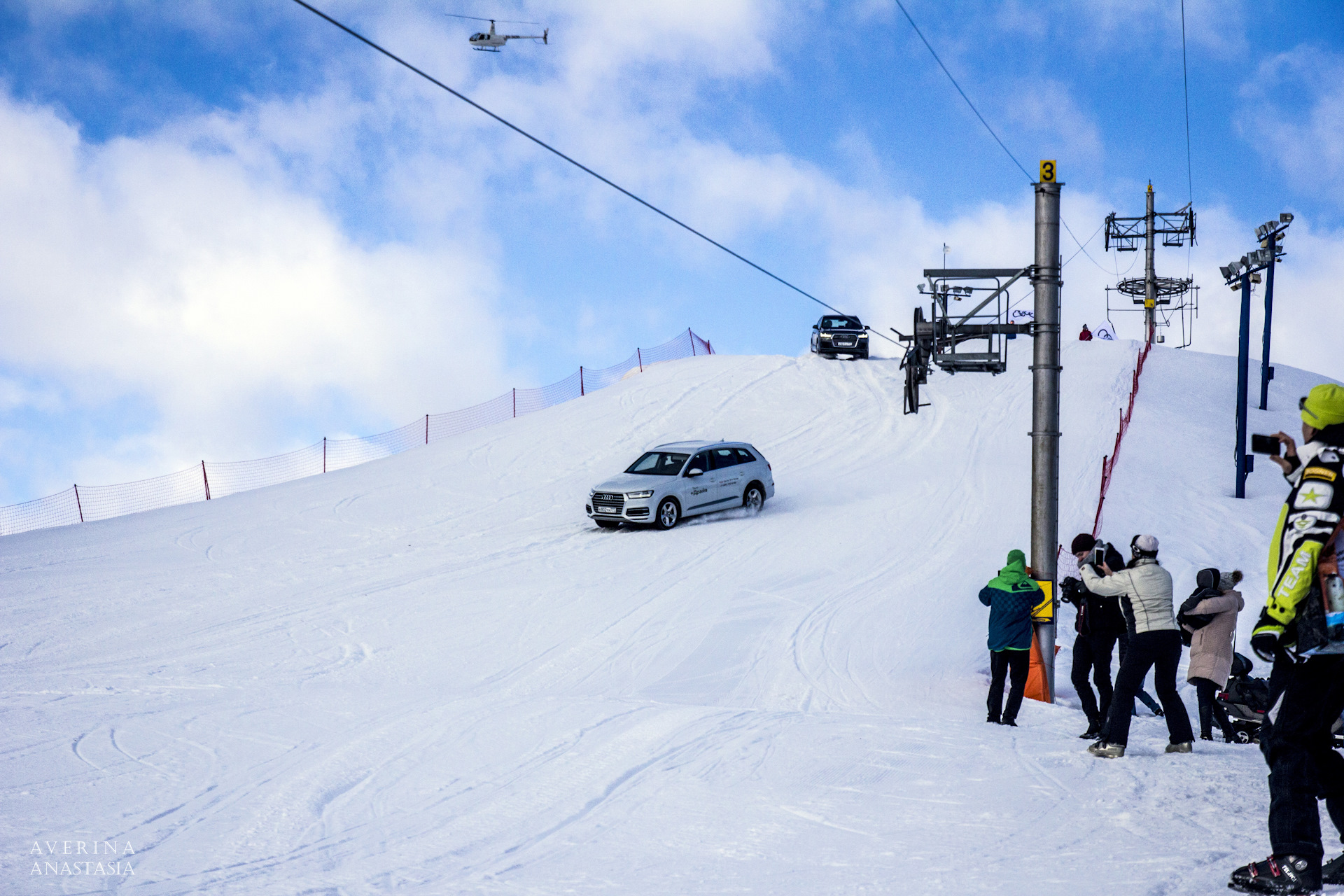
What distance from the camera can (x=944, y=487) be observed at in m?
20.9

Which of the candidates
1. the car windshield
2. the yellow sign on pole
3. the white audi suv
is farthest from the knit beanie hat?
the car windshield

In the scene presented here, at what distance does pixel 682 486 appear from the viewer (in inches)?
749

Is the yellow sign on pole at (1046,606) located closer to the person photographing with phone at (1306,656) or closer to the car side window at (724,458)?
the person photographing with phone at (1306,656)

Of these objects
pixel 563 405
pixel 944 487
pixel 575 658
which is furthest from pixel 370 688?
pixel 563 405

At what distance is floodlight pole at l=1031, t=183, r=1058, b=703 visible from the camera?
11.3 meters

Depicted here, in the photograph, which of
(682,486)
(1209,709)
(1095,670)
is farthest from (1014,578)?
(682,486)

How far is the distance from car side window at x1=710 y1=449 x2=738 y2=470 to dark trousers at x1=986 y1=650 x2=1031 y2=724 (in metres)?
11.0

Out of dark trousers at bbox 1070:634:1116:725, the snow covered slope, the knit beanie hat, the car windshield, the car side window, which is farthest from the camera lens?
the car side window

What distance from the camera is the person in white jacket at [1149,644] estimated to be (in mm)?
7039

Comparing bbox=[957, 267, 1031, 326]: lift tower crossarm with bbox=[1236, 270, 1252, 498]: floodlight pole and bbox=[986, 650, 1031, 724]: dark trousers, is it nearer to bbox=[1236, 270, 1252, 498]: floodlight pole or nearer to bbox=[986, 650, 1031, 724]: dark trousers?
bbox=[986, 650, 1031, 724]: dark trousers

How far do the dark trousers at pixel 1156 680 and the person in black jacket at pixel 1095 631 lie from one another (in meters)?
1.01

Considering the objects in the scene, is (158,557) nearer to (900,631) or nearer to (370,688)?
(370,688)

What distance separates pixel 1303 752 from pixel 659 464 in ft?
52.3

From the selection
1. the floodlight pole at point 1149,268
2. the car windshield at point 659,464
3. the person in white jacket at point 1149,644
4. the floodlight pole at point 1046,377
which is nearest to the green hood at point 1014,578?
the person in white jacket at point 1149,644
